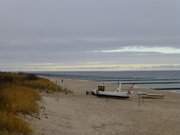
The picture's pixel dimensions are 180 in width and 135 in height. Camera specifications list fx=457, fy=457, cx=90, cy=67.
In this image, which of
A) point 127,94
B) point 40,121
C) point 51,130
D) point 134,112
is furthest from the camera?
point 127,94

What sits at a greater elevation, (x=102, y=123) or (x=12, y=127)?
(x=12, y=127)

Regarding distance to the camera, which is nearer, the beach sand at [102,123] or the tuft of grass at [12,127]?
the tuft of grass at [12,127]

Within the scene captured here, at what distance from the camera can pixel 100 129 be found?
1620 centimetres

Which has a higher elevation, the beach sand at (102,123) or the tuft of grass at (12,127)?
the tuft of grass at (12,127)

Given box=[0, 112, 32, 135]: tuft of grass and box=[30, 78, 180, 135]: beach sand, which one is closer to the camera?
box=[0, 112, 32, 135]: tuft of grass

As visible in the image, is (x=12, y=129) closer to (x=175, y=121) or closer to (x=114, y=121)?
(x=114, y=121)

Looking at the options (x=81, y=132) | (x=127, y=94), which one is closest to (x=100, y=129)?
(x=81, y=132)

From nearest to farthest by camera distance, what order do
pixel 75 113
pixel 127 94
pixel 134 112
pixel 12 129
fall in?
pixel 12 129
pixel 75 113
pixel 134 112
pixel 127 94

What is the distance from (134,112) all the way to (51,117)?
280 inches

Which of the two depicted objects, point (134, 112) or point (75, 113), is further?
point (134, 112)

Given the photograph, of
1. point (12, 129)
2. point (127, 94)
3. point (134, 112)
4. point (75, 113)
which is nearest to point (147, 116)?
point (134, 112)

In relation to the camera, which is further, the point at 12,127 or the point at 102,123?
the point at 102,123

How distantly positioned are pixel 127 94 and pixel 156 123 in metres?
15.2

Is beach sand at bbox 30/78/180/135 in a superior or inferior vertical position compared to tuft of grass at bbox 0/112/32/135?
inferior
